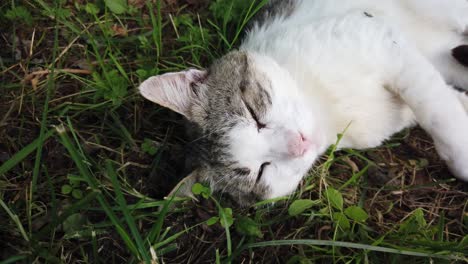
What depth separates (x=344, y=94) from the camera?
234 centimetres

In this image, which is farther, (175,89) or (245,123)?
(175,89)

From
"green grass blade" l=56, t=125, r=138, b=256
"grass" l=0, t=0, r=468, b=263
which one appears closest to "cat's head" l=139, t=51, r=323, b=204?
"grass" l=0, t=0, r=468, b=263

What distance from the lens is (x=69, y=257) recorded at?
237cm

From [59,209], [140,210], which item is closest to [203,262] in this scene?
[140,210]

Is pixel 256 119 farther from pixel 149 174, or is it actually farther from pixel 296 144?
pixel 149 174

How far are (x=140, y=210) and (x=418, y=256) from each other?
1.61 m

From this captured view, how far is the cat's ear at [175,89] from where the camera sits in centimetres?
216

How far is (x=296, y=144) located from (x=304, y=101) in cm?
29

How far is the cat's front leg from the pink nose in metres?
0.71

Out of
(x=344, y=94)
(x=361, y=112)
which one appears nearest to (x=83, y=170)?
(x=344, y=94)

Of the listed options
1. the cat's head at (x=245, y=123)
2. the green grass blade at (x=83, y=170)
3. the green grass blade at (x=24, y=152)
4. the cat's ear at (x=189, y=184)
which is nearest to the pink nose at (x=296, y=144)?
the cat's head at (x=245, y=123)

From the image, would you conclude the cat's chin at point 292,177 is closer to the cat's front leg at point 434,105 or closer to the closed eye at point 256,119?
the closed eye at point 256,119

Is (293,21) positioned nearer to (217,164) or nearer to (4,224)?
(217,164)

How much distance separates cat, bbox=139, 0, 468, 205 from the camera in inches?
85.1
